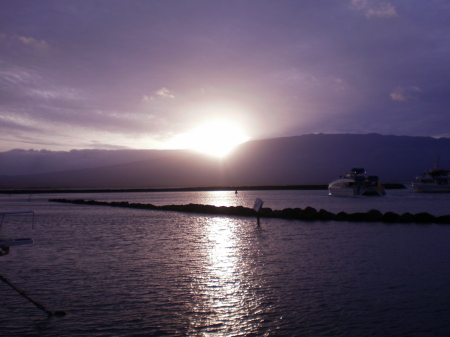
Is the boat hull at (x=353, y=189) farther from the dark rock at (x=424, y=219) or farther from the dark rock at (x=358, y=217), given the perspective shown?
the dark rock at (x=424, y=219)

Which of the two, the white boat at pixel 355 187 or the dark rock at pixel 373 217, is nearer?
the dark rock at pixel 373 217

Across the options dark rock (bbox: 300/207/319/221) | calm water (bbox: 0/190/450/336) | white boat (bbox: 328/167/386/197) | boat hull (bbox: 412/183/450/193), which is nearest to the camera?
calm water (bbox: 0/190/450/336)

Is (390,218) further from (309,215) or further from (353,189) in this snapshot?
(353,189)

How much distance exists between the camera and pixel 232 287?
9500 millimetres

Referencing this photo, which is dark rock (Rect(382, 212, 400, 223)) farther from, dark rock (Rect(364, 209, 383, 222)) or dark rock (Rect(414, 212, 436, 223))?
dark rock (Rect(414, 212, 436, 223))

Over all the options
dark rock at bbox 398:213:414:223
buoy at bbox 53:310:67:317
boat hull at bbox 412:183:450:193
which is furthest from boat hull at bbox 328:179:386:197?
buoy at bbox 53:310:67:317

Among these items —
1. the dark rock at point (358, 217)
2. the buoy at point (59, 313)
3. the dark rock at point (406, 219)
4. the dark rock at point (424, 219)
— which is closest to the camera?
the buoy at point (59, 313)

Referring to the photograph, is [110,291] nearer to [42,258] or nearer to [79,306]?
[79,306]

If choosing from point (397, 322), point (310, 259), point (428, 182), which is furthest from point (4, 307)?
point (428, 182)

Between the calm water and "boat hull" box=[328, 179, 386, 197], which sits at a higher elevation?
"boat hull" box=[328, 179, 386, 197]

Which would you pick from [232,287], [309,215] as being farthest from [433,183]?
[232,287]

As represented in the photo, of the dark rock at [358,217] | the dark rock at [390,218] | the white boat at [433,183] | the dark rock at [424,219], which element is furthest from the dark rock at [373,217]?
the white boat at [433,183]

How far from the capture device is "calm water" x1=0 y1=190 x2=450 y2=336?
686 centimetres

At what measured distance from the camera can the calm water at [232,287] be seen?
6855 mm
